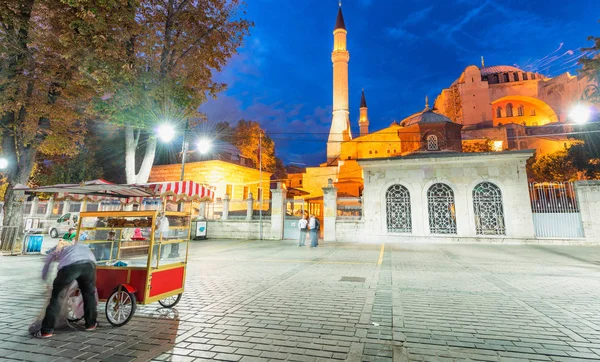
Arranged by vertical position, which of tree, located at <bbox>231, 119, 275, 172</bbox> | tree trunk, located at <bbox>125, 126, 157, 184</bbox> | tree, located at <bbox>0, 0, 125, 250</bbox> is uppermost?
tree, located at <bbox>231, 119, 275, 172</bbox>

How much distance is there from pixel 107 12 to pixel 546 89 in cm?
6815

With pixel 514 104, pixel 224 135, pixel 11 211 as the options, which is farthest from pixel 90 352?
pixel 514 104

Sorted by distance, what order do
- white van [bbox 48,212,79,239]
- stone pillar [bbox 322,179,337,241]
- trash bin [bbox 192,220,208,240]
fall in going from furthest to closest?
white van [bbox 48,212,79,239]
trash bin [bbox 192,220,208,240]
stone pillar [bbox 322,179,337,241]

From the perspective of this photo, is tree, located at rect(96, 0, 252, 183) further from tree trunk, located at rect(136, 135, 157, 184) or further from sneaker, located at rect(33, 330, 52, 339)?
sneaker, located at rect(33, 330, 52, 339)

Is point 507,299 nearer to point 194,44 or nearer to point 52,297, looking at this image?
point 52,297

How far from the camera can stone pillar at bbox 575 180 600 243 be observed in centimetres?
1354

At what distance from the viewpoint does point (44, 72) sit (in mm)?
10984

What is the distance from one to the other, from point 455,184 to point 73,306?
55.2ft

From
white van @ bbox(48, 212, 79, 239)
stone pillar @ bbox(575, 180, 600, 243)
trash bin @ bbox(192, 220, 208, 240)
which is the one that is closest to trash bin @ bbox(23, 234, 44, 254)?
trash bin @ bbox(192, 220, 208, 240)

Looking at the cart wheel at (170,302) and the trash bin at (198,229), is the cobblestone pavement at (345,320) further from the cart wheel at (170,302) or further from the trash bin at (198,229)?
the trash bin at (198,229)

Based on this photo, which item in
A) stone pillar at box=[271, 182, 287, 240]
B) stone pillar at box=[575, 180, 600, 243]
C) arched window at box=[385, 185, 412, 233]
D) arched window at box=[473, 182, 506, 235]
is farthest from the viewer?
stone pillar at box=[271, 182, 287, 240]

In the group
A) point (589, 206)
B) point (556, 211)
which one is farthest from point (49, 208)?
point (589, 206)

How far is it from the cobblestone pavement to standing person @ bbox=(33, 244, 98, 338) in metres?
0.19

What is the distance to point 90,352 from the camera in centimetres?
316
